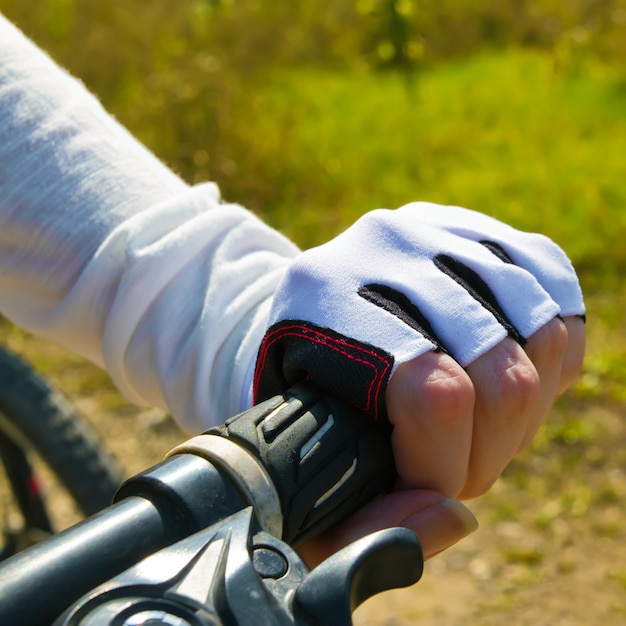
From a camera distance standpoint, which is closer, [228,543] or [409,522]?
[228,543]

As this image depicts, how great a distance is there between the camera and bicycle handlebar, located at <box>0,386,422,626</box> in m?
0.54

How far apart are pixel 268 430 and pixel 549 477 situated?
2.19 m

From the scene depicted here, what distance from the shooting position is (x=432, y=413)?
0.72 meters

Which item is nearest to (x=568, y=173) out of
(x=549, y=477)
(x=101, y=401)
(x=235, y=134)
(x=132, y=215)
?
(x=235, y=134)

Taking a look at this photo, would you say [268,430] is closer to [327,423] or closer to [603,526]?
[327,423]

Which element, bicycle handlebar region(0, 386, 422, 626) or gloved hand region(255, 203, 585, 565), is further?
gloved hand region(255, 203, 585, 565)

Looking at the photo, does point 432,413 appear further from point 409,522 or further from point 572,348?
point 572,348

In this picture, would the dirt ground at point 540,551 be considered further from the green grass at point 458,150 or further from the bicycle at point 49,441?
the green grass at point 458,150

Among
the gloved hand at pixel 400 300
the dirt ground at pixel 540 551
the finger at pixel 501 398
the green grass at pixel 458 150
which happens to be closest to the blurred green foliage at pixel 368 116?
the green grass at pixel 458 150

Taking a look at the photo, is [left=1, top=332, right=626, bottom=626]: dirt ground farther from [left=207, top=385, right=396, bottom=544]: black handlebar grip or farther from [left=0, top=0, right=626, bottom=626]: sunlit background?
[left=207, top=385, right=396, bottom=544]: black handlebar grip

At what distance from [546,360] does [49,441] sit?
4.54 feet

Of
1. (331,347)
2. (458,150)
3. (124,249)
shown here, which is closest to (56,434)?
(124,249)

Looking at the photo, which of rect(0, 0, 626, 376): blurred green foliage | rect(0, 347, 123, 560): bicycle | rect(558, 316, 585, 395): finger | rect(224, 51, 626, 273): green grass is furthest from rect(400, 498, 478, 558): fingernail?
rect(224, 51, 626, 273): green grass

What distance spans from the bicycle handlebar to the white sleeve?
25 cm
